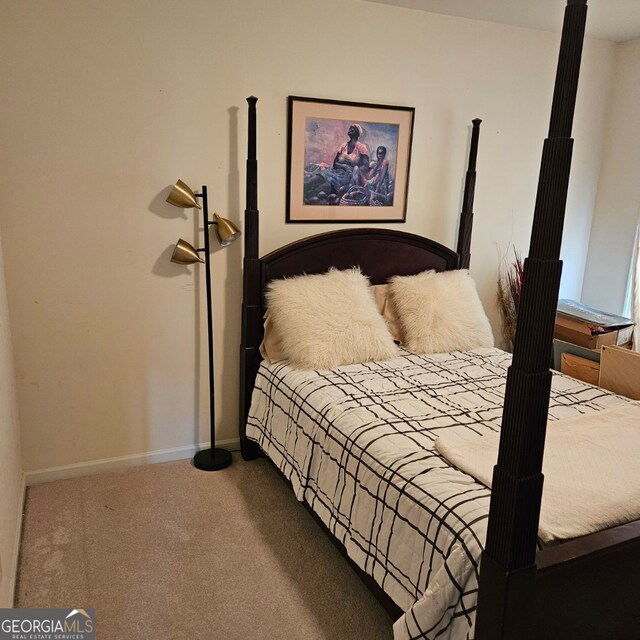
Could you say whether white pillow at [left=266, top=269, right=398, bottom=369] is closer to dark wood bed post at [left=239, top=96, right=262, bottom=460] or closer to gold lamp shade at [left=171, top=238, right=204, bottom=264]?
dark wood bed post at [left=239, top=96, right=262, bottom=460]

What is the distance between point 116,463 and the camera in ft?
9.63

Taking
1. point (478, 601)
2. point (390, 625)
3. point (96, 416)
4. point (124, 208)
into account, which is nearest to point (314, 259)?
point (124, 208)

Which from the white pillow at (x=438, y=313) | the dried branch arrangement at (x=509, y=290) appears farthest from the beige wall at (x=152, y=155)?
the dried branch arrangement at (x=509, y=290)

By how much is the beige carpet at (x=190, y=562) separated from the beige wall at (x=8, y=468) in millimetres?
89

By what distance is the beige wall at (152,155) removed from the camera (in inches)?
100.0

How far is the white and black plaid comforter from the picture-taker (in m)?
1.52

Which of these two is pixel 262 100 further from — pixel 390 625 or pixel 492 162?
pixel 390 625

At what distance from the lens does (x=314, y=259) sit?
3066mm

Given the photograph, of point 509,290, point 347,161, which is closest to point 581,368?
point 509,290

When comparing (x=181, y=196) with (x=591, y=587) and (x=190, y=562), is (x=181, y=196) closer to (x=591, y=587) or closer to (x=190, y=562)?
(x=190, y=562)

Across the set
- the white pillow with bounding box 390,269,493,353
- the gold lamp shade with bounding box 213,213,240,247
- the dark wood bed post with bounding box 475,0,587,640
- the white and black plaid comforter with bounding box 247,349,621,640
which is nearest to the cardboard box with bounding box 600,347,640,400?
the white and black plaid comforter with bounding box 247,349,621,640

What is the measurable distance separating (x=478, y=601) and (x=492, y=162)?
9.09 ft

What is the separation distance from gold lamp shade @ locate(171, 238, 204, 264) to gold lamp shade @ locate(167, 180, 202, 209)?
18 centimetres

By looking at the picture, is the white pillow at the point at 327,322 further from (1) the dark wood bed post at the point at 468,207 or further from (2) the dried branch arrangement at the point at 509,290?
(2) the dried branch arrangement at the point at 509,290
